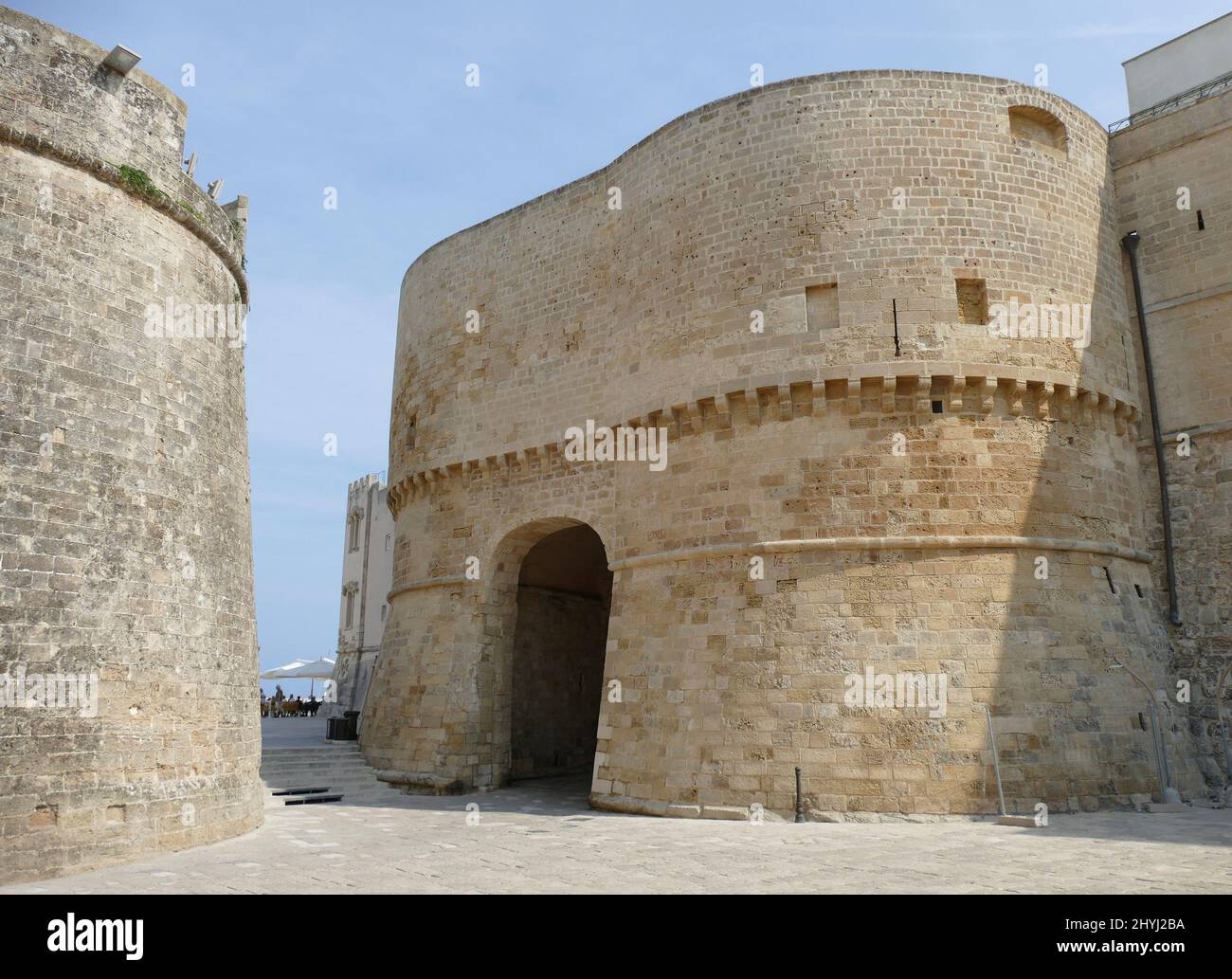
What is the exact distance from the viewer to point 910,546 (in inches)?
454

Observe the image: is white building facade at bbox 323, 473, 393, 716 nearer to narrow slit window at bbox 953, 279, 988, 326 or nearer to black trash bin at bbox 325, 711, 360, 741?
black trash bin at bbox 325, 711, 360, 741

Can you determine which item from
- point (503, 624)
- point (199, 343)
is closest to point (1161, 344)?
point (503, 624)

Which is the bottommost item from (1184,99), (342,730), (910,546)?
(342,730)

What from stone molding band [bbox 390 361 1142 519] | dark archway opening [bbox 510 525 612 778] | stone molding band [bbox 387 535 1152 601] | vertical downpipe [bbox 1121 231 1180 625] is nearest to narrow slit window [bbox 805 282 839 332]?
stone molding band [bbox 390 361 1142 519]

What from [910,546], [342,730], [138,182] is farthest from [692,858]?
[342,730]

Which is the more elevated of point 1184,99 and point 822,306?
point 1184,99

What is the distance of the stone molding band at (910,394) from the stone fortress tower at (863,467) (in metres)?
0.04

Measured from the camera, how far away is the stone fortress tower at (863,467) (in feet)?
36.6

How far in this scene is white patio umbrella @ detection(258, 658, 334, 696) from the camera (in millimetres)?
31875

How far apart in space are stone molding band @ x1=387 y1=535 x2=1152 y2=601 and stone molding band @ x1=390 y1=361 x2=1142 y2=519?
1.69m

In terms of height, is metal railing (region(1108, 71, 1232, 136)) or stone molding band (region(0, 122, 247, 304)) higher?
metal railing (region(1108, 71, 1232, 136))

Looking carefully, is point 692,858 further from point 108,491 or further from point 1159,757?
point 1159,757

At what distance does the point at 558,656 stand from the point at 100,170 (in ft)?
37.8

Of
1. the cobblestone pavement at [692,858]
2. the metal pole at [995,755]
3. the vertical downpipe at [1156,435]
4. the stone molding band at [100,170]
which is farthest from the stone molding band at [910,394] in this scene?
the stone molding band at [100,170]
